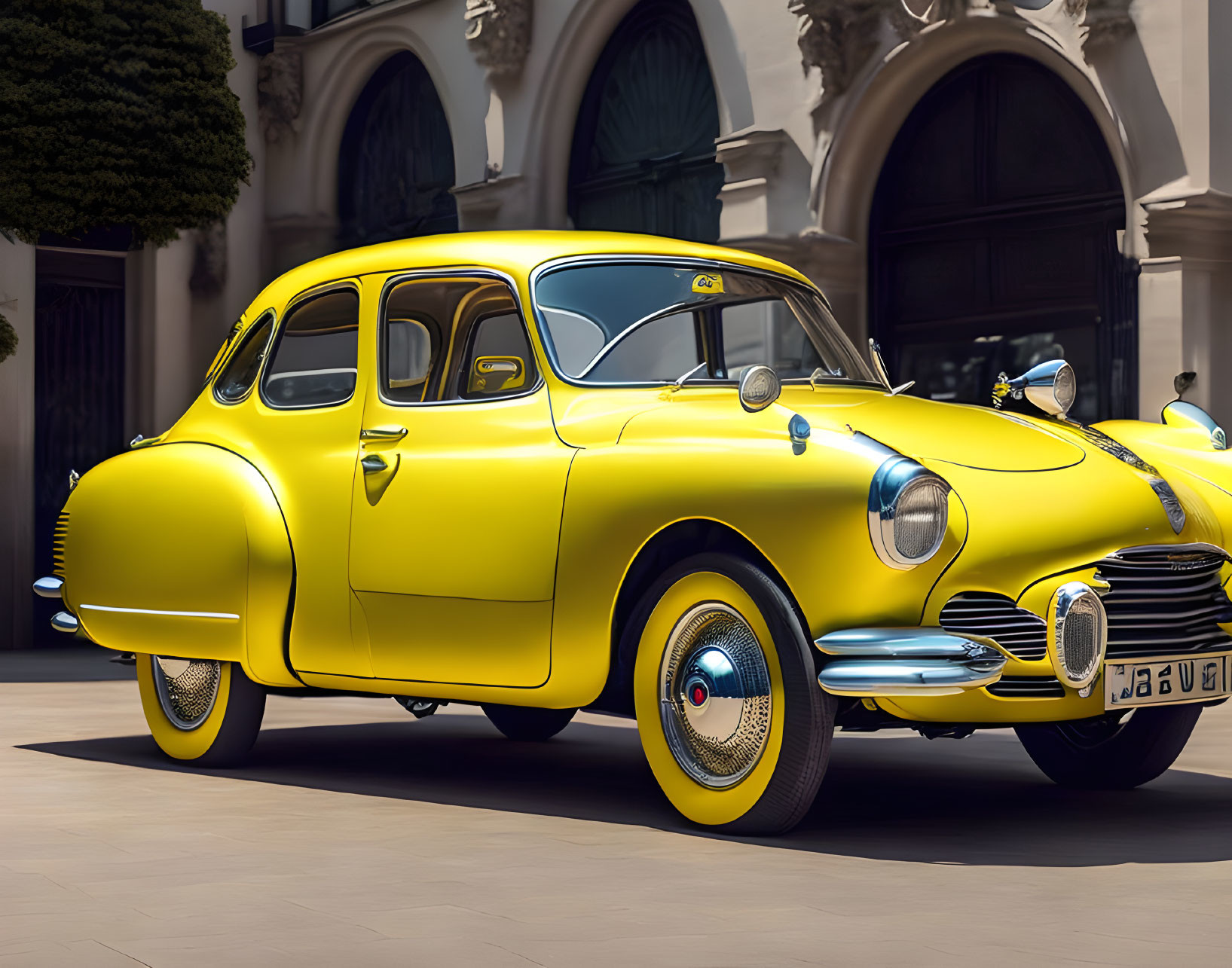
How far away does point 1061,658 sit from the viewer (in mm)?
5340

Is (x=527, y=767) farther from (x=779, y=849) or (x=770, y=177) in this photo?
(x=770, y=177)

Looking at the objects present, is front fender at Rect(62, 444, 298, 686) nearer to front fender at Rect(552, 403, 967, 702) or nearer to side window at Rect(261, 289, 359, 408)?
side window at Rect(261, 289, 359, 408)

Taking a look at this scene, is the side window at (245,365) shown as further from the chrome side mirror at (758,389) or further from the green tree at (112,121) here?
the green tree at (112,121)

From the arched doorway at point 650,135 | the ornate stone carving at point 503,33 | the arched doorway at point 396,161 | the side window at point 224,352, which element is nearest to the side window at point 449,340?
the side window at point 224,352

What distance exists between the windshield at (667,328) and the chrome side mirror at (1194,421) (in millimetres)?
1265

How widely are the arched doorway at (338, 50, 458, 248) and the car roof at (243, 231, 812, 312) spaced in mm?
12043

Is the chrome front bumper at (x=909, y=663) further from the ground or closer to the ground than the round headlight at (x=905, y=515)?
closer to the ground

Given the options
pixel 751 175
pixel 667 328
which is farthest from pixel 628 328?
pixel 751 175

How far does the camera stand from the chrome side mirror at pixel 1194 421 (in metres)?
7.20

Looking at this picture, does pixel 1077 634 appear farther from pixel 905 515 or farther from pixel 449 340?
pixel 449 340

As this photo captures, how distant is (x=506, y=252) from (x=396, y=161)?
1395cm

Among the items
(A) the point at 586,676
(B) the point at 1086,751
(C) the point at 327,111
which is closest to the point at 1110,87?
(B) the point at 1086,751

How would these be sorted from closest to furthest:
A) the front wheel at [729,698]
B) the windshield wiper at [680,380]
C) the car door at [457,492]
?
1. the front wheel at [729,698]
2. the car door at [457,492]
3. the windshield wiper at [680,380]

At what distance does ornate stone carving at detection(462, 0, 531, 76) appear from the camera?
18.2 m
